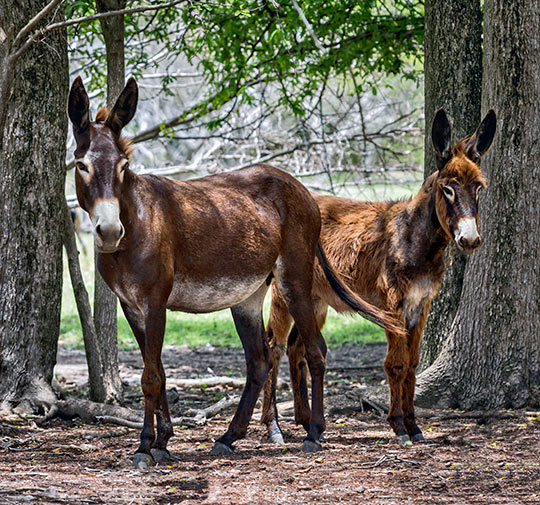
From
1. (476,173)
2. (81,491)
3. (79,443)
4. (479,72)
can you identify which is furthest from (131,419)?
(479,72)

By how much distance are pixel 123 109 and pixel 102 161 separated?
0.48 metres

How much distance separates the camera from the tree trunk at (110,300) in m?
7.49

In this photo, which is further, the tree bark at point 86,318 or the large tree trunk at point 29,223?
the tree bark at point 86,318

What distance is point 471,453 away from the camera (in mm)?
5426

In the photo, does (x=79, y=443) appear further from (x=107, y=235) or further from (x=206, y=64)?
(x=206, y=64)

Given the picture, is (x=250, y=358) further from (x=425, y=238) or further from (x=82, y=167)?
(x=82, y=167)

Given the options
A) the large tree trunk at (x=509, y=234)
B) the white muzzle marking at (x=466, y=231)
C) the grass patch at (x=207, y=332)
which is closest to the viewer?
the white muzzle marking at (x=466, y=231)

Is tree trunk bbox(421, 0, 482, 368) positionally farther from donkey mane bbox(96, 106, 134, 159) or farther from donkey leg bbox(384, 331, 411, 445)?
donkey mane bbox(96, 106, 134, 159)

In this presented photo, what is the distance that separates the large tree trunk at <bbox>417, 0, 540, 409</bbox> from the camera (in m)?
6.80

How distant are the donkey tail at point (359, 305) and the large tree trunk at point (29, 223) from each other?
2.29 metres

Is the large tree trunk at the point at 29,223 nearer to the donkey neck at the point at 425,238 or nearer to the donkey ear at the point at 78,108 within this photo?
the donkey ear at the point at 78,108

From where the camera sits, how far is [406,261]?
20.3ft

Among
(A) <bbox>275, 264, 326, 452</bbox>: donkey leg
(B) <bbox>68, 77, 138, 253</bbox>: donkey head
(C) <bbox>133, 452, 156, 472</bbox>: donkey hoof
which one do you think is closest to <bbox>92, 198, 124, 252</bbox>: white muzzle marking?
(B) <bbox>68, 77, 138, 253</bbox>: donkey head

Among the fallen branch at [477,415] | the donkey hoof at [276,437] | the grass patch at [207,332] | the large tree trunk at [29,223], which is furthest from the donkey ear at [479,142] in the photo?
the grass patch at [207,332]
